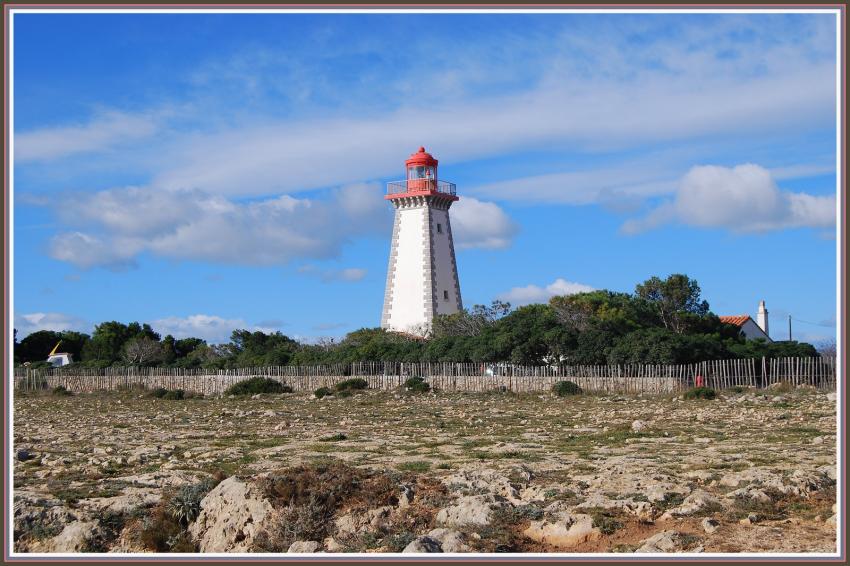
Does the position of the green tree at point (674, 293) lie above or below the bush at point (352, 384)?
above

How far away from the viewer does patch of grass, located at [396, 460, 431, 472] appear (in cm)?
1355

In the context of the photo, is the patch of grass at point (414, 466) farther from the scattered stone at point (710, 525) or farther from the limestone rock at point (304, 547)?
the scattered stone at point (710, 525)

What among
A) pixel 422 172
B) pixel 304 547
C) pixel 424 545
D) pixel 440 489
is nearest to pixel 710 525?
pixel 424 545

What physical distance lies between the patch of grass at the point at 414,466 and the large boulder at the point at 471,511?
2295 mm

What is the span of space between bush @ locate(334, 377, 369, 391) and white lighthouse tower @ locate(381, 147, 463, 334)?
1051 cm

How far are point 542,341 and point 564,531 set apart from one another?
2894 cm

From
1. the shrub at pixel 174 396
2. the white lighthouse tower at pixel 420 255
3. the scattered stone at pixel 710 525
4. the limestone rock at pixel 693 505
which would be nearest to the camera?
the scattered stone at pixel 710 525

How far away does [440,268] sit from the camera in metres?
52.0

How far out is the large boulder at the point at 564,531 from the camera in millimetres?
9711

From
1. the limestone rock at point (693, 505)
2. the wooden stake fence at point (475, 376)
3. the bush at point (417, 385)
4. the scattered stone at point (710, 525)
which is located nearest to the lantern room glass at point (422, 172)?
the wooden stake fence at point (475, 376)

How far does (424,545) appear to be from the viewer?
9.30 metres

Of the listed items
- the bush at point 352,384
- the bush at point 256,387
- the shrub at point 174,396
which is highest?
the bush at point 352,384

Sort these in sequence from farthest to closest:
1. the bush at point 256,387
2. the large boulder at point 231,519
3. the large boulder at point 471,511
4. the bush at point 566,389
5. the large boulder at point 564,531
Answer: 1. the bush at point 256,387
2. the bush at point 566,389
3. the large boulder at point 231,519
4. the large boulder at point 471,511
5. the large boulder at point 564,531

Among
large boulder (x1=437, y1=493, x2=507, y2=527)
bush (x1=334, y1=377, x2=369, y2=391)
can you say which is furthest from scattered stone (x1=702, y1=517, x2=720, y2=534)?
bush (x1=334, y1=377, x2=369, y2=391)
